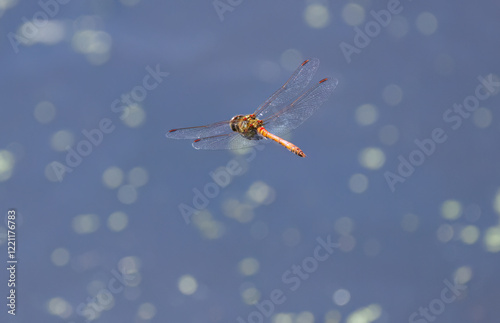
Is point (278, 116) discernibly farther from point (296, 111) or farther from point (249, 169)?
point (249, 169)

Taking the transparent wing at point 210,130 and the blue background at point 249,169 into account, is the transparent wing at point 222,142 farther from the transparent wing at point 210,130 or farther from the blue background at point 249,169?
the blue background at point 249,169

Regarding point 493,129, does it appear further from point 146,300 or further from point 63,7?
point 63,7

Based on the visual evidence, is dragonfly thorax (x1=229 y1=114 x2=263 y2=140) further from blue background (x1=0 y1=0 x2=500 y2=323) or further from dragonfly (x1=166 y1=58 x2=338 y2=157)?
blue background (x1=0 y1=0 x2=500 y2=323)

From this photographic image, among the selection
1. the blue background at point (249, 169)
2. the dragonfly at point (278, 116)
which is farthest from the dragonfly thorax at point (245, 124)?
the blue background at point (249, 169)

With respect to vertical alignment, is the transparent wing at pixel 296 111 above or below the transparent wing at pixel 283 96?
below

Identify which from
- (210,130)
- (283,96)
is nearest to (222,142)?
(210,130)

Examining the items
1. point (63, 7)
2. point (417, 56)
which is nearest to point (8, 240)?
point (63, 7)
